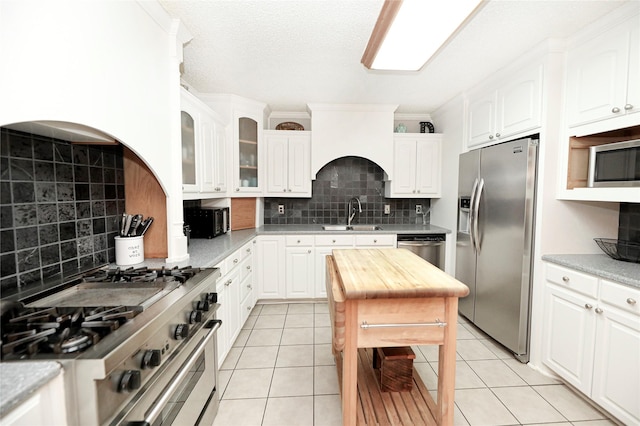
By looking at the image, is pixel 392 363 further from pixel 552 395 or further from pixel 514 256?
pixel 514 256

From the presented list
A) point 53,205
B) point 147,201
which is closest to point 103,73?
point 53,205

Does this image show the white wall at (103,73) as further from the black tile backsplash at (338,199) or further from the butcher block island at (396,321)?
the black tile backsplash at (338,199)

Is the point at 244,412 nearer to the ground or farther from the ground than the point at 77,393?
nearer to the ground

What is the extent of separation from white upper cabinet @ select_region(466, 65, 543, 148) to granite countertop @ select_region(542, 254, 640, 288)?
103cm

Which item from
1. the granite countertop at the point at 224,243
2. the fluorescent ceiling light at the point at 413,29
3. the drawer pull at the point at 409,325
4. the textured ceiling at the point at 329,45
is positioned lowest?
the drawer pull at the point at 409,325

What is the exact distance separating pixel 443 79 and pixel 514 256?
1810 mm

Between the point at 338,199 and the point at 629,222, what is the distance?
2.88 metres

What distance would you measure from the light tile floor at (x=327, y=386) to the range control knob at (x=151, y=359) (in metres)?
1.01

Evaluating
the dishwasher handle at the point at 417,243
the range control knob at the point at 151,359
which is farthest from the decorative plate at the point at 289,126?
the range control knob at the point at 151,359

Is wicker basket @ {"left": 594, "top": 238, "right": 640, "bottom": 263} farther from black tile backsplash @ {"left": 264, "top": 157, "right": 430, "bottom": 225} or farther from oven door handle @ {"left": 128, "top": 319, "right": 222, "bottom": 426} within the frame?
oven door handle @ {"left": 128, "top": 319, "right": 222, "bottom": 426}

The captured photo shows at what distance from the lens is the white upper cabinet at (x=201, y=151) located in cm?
228

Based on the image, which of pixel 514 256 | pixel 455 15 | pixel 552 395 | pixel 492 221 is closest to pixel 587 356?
pixel 552 395

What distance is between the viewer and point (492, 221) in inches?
101

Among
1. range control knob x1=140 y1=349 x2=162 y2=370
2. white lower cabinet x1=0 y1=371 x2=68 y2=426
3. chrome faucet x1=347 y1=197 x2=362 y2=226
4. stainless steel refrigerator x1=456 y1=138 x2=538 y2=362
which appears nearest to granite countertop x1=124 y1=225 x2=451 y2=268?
chrome faucet x1=347 y1=197 x2=362 y2=226
